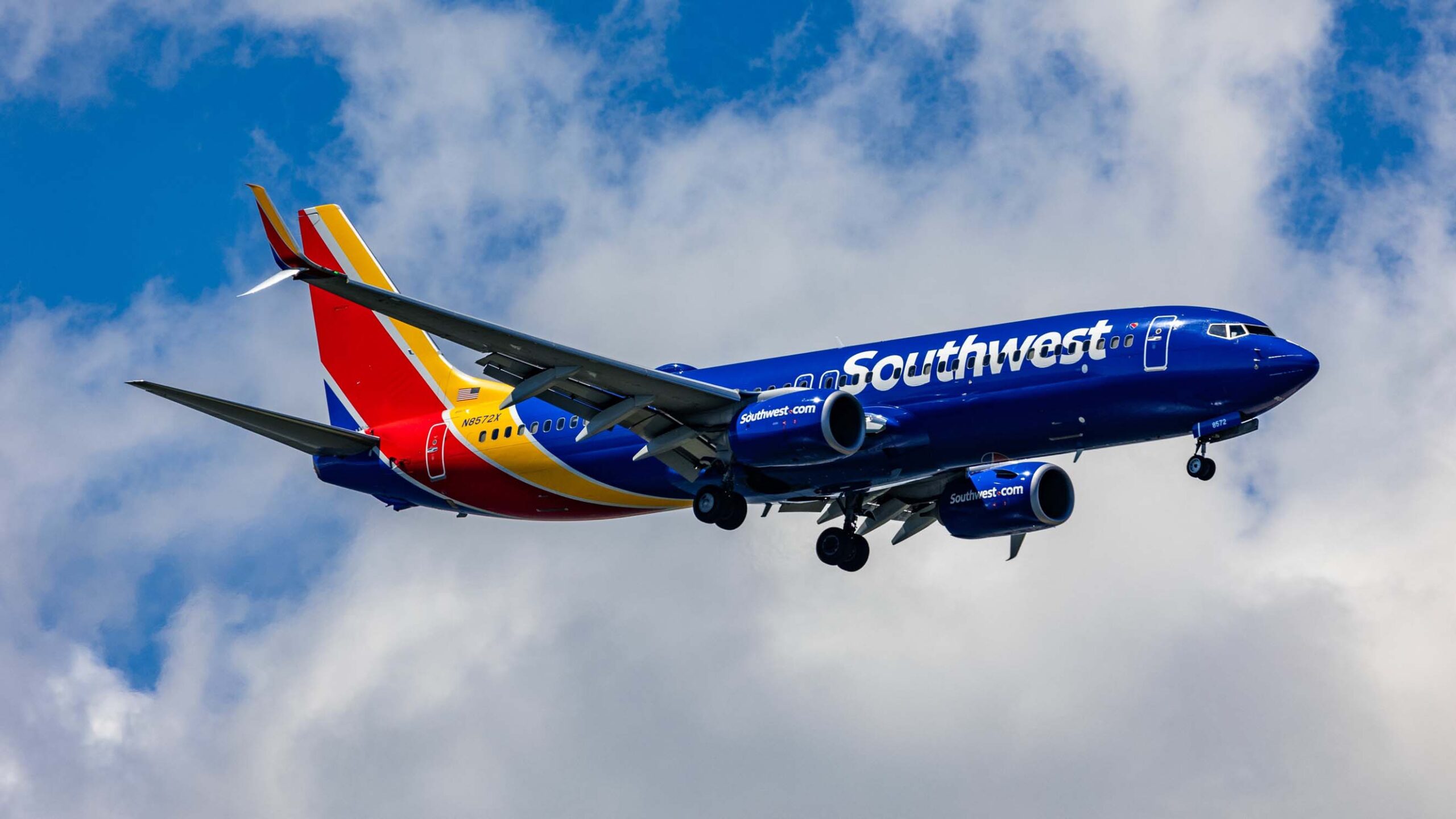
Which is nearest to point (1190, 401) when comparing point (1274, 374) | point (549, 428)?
point (1274, 374)

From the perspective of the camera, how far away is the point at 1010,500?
51812 millimetres

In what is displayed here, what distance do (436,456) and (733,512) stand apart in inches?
387

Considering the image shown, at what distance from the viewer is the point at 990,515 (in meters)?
52.1

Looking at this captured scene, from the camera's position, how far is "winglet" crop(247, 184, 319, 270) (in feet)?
131

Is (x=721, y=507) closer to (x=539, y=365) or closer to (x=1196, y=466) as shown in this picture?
(x=539, y=365)

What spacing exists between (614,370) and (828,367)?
592 cm

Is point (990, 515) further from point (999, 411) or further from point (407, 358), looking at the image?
point (407, 358)

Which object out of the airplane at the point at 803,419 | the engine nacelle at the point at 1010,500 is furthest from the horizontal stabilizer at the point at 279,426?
the engine nacelle at the point at 1010,500

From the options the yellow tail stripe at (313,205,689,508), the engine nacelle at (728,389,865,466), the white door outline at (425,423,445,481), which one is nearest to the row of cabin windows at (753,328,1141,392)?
the engine nacelle at (728,389,865,466)

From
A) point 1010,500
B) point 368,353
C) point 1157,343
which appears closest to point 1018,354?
point 1157,343

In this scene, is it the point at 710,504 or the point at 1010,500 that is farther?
the point at 1010,500

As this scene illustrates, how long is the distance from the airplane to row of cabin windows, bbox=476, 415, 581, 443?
0.19 ft

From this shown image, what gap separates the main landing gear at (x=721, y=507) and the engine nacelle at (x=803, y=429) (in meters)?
2.45

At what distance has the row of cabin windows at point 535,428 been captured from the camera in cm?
5125
